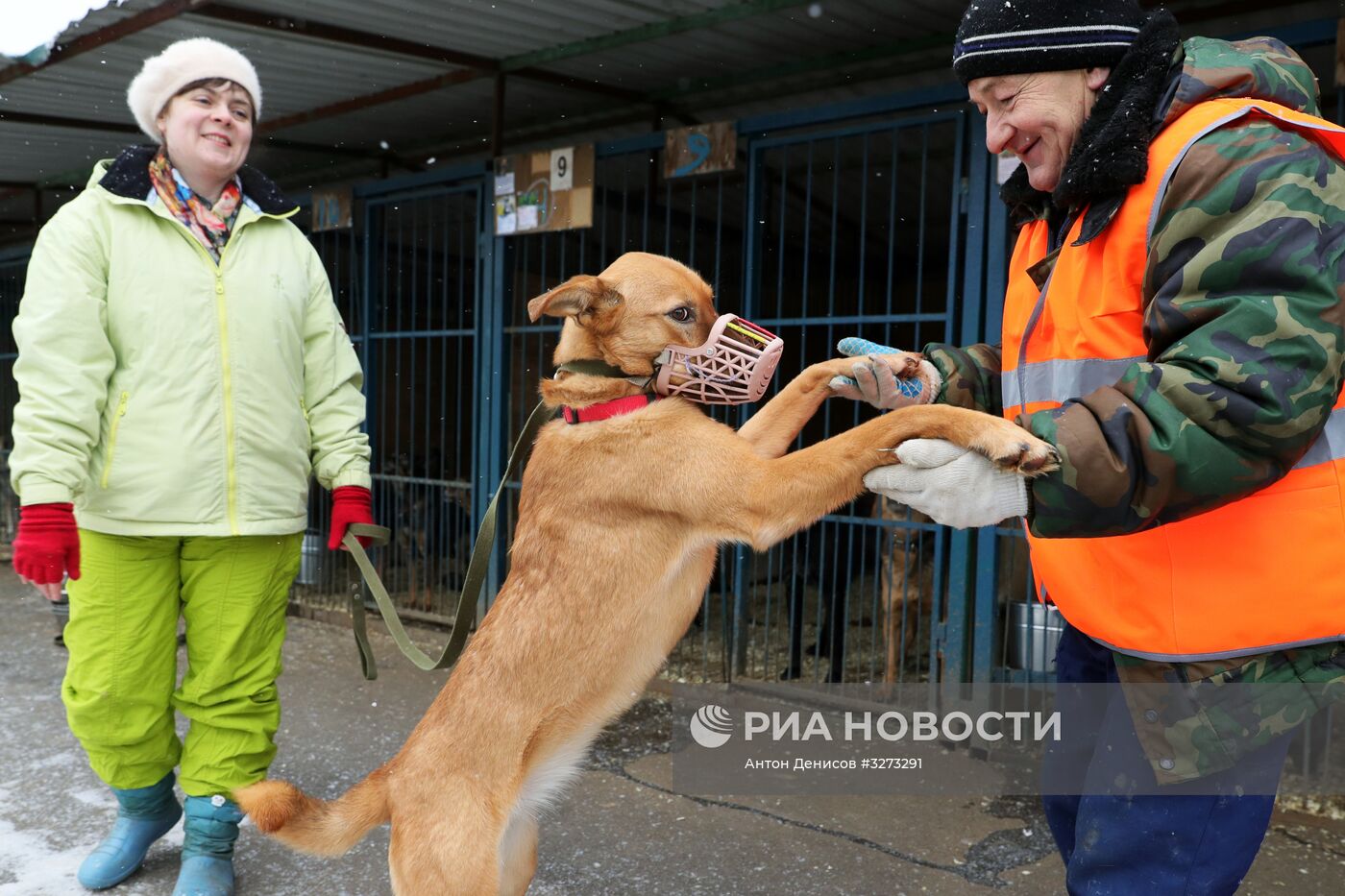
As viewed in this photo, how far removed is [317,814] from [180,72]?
224cm

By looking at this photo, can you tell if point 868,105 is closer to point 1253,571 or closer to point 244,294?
point 244,294

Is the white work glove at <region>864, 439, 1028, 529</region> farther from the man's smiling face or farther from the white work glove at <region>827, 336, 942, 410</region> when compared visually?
the man's smiling face

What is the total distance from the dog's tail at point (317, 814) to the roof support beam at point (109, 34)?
4.03 meters

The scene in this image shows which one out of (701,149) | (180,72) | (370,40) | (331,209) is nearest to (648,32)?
(701,149)

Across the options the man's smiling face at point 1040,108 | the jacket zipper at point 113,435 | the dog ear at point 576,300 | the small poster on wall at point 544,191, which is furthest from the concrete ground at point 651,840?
the small poster on wall at point 544,191

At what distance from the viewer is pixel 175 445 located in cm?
303

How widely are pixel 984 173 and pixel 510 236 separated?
305cm

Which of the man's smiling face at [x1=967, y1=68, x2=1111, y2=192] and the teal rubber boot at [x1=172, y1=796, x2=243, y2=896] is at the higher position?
the man's smiling face at [x1=967, y1=68, x2=1111, y2=192]

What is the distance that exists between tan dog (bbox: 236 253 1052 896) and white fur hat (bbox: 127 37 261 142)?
1484mm

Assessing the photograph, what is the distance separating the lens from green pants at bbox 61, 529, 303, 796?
3.02 metres

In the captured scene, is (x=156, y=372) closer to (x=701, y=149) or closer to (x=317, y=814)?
(x=317, y=814)

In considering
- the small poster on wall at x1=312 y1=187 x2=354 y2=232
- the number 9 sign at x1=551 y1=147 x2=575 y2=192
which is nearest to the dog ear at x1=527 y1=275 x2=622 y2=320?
the number 9 sign at x1=551 y1=147 x2=575 y2=192

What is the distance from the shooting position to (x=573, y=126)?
7445mm

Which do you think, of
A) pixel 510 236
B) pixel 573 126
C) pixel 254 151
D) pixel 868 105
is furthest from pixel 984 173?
pixel 254 151
